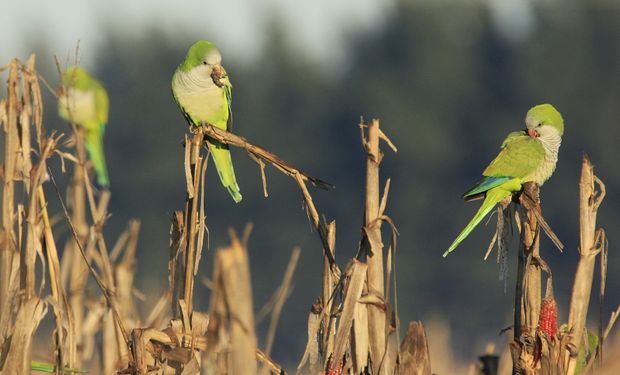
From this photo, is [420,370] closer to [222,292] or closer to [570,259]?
[222,292]

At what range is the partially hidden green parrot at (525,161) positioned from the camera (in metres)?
4.89

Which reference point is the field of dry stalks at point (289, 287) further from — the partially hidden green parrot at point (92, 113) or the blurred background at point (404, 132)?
the blurred background at point (404, 132)

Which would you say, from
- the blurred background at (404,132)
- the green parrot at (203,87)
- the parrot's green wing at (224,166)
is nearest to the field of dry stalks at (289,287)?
the parrot's green wing at (224,166)

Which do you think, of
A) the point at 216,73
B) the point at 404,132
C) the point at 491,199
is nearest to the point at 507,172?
the point at 491,199

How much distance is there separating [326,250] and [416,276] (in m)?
35.7

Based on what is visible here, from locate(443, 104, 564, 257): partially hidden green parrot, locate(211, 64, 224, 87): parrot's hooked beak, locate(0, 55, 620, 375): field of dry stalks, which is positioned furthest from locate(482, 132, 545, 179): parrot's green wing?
locate(211, 64, 224, 87): parrot's hooked beak

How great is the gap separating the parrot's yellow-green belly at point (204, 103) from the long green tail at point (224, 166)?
0.39m

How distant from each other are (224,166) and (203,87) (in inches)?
29.0

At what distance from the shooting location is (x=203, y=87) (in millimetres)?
6141

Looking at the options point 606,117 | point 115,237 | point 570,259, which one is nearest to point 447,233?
point 570,259

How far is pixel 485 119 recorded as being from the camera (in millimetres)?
42281

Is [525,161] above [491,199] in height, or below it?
above

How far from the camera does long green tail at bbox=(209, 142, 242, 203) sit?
544cm

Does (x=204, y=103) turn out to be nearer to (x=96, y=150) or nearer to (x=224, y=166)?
(x=224, y=166)
